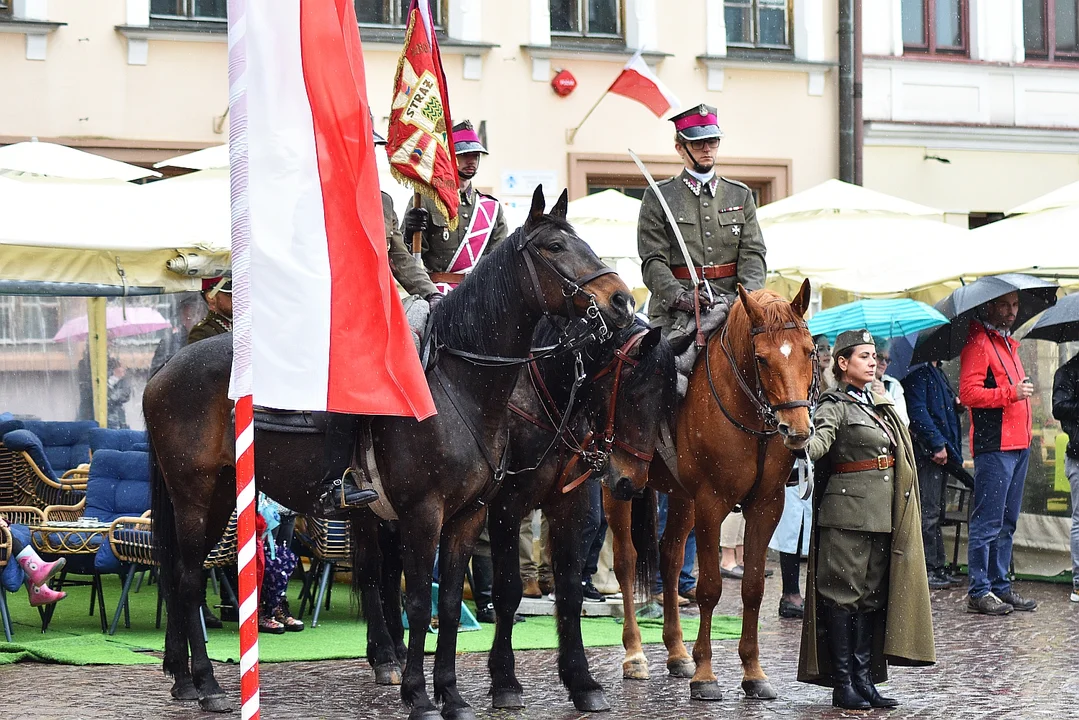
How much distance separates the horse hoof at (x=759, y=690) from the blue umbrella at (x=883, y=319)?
3.97m

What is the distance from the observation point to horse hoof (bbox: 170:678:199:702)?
8117mm

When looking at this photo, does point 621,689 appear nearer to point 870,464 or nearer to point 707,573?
point 707,573

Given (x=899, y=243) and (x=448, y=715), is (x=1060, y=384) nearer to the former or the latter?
(x=899, y=243)

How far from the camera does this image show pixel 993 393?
12109 mm

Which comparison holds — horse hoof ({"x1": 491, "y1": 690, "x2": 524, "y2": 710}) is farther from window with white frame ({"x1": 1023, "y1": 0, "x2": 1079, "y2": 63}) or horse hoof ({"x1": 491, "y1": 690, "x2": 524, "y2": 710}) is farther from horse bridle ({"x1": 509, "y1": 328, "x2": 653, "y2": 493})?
window with white frame ({"x1": 1023, "y1": 0, "x2": 1079, "y2": 63})

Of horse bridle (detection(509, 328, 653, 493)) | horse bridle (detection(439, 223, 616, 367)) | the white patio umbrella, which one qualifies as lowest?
horse bridle (detection(509, 328, 653, 493))

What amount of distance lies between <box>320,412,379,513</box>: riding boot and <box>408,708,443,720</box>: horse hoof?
1012 mm

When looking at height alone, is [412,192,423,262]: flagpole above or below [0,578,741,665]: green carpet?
above

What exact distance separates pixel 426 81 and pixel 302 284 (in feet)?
9.20

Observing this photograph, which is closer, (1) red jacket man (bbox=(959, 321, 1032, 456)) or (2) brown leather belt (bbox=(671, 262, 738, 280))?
(2) brown leather belt (bbox=(671, 262, 738, 280))

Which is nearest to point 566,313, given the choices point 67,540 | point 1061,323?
point 67,540

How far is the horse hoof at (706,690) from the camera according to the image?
8305mm

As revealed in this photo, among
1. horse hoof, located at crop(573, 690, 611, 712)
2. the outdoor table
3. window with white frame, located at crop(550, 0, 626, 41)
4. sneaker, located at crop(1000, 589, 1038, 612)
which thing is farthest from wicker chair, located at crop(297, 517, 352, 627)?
window with white frame, located at crop(550, 0, 626, 41)

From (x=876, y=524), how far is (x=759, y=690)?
1151 mm
